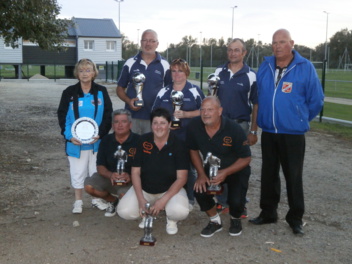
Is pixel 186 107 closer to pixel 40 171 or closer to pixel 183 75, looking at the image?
pixel 183 75

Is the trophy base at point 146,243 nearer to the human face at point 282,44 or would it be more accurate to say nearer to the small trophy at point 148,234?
the small trophy at point 148,234

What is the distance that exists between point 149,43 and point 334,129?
7981mm

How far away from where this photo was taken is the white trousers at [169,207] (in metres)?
4.48

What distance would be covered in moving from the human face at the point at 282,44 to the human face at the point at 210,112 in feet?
2.76

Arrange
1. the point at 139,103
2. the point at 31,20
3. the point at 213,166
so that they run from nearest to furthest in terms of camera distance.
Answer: the point at 213,166, the point at 139,103, the point at 31,20

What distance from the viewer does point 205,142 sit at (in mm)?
4621

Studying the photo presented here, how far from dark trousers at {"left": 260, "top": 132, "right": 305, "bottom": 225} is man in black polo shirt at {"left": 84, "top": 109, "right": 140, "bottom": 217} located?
4.92ft

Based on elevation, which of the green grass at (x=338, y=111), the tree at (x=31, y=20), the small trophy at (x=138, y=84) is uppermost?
the tree at (x=31, y=20)

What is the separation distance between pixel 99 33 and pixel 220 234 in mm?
46974

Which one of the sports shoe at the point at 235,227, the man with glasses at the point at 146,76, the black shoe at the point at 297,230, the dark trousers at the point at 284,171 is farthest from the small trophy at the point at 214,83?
the black shoe at the point at 297,230

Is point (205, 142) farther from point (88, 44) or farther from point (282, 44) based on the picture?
point (88, 44)

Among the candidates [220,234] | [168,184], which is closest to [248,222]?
[220,234]

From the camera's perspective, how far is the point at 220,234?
4.62 meters

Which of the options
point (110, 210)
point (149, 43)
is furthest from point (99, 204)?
point (149, 43)
